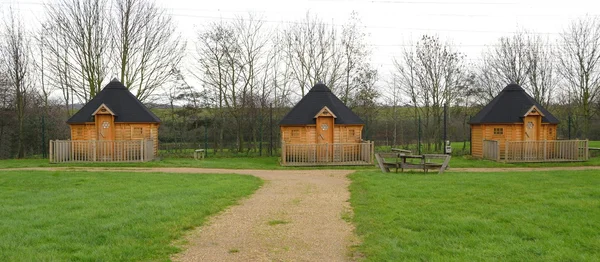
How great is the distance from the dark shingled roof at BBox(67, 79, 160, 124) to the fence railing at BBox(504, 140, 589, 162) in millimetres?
20137

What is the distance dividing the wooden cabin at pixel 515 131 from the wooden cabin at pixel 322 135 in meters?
7.76

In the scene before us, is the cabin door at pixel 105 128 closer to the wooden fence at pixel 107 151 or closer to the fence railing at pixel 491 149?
the wooden fence at pixel 107 151

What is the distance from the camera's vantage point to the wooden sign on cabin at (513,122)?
87.5 ft

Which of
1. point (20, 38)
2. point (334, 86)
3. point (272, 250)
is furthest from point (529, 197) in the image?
point (20, 38)

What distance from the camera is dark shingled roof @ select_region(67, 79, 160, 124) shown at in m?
26.0

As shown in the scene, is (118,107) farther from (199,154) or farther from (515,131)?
(515,131)

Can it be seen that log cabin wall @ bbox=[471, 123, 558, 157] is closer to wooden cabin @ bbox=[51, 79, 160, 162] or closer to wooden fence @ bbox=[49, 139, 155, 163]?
wooden cabin @ bbox=[51, 79, 160, 162]

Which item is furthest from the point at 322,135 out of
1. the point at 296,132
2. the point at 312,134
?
the point at 296,132

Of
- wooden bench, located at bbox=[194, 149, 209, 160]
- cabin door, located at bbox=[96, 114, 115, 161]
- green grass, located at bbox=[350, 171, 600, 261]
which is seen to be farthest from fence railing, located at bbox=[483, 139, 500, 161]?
cabin door, located at bbox=[96, 114, 115, 161]

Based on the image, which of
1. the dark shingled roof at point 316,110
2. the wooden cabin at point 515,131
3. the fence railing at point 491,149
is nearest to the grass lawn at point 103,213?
the dark shingled roof at point 316,110

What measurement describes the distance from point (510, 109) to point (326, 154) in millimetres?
12029

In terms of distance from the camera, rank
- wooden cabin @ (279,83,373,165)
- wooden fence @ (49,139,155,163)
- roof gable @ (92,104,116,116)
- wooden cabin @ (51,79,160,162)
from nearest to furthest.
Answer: wooden cabin @ (279,83,373,165) < wooden fence @ (49,139,155,163) < wooden cabin @ (51,79,160,162) < roof gable @ (92,104,116,116)

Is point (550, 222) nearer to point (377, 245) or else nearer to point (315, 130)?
point (377, 245)

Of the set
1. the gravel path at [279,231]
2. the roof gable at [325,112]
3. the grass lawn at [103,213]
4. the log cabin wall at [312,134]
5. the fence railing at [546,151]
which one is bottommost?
the gravel path at [279,231]
